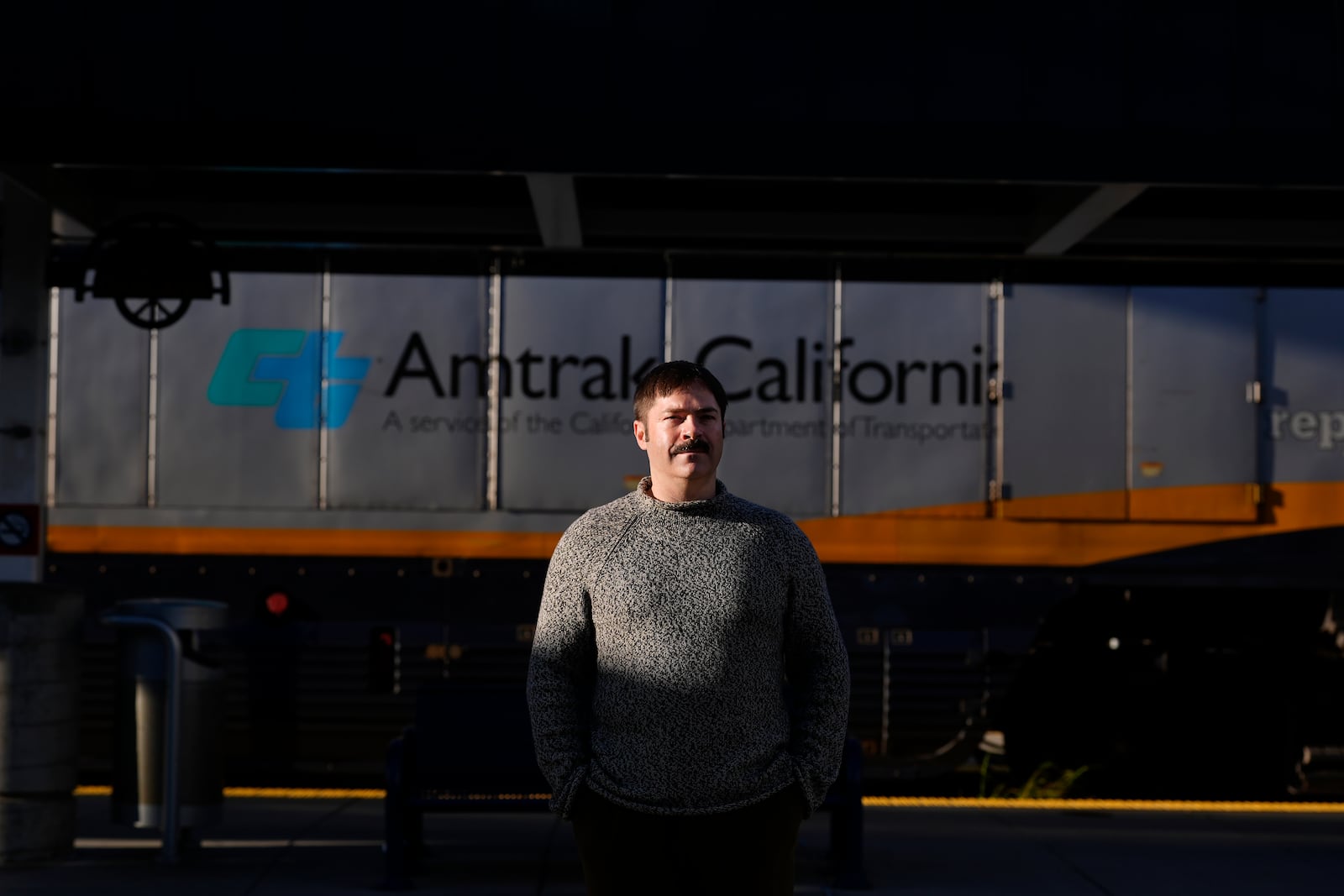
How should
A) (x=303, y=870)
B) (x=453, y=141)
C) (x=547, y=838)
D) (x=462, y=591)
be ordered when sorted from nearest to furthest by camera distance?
(x=453, y=141) < (x=303, y=870) < (x=547, y=838) < (x=462, y=591)

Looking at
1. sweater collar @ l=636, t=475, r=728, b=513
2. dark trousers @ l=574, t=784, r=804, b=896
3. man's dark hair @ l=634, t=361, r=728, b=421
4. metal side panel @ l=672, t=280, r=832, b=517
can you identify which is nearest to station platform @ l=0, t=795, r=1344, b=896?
metal side panel @ l=672, t=280, r=832, b=517

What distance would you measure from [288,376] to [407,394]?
0.65 m

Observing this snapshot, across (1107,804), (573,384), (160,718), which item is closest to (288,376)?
(573,384)

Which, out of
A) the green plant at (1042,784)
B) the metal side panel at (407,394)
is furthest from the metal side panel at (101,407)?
the green plant at (1042,784)

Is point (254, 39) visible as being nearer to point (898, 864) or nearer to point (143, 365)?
point (143, 365)

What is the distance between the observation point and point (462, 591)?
7.98m

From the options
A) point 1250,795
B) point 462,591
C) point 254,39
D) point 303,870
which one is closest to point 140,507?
point 462,591

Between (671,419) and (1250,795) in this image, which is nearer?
(671,419)

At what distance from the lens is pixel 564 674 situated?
116 inches

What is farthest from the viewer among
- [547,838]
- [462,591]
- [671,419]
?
[462,591]

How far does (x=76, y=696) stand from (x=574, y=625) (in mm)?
4202

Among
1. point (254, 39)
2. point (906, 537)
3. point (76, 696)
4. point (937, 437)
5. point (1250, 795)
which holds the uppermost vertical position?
point (254, 39)

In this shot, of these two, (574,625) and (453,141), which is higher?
(453,141)

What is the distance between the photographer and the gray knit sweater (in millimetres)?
2863
